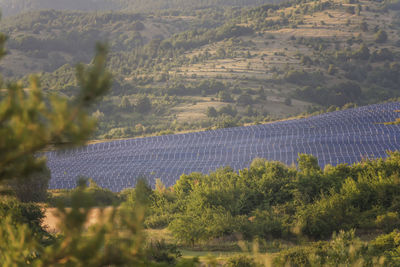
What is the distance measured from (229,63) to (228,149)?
6432 centimetres

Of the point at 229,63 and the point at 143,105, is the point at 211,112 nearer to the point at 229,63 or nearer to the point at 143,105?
the point at 143,105

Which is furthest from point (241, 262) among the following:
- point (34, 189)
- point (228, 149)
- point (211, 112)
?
point (211, 112)

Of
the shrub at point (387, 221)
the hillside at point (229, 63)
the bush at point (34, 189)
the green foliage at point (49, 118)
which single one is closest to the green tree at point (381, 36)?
the hillside at point (229, 63)

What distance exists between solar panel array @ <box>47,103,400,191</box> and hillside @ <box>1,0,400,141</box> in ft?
55.3

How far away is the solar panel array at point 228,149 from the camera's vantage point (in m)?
35.5

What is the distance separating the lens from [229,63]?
3996 inches

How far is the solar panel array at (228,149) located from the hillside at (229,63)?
1686cm

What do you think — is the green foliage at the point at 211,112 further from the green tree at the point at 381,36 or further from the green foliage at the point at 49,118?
the green foliage at the point at 49,118

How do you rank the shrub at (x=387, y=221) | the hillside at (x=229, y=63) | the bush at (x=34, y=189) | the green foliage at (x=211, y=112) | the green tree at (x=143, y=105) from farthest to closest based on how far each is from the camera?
the green tree at (x=143, y=105), the hillside at (x=229, y=63), the green foliage at (x=211, y=112), the bush at (x=34, y=189), the shrub at (x=387, y=221)

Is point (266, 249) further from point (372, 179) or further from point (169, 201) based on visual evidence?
point (169, 201)

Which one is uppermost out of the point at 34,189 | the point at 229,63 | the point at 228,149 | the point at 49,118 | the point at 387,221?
the point at 49,118

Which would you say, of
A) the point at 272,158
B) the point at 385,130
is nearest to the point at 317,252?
the point at 272,158

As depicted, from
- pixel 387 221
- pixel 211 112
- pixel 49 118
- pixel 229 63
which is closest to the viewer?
pixel 49 118

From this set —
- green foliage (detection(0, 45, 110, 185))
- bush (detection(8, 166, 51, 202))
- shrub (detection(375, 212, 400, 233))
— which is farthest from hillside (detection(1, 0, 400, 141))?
green foliage (detection(0, 45, 110, 185))
